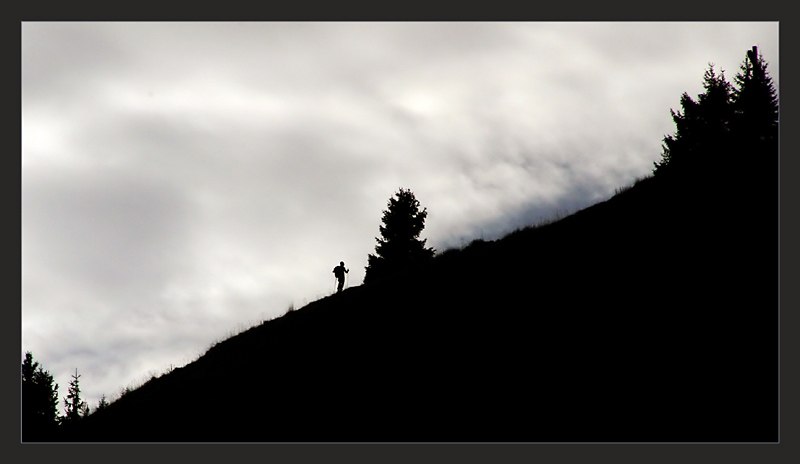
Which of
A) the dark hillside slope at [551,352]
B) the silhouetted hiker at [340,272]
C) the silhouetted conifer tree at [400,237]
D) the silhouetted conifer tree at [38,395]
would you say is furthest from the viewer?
the silhouetted conifer tree at [38,395]

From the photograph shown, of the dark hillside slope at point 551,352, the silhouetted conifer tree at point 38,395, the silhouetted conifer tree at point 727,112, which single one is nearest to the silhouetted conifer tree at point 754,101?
the silhouetted conifer tree at point 727,112

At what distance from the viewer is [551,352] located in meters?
11.0

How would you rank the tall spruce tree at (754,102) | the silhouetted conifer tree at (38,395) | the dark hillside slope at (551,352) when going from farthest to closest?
1. the silhouetted conifer tree at (38,395)
2. the tall spruce tree at (754,102)
3. the dark hillside slope at (551,352)

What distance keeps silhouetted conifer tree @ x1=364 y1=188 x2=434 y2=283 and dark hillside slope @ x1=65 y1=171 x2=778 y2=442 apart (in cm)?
1850

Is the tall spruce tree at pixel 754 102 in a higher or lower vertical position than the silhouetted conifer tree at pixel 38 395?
higher

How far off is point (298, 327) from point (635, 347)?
497 inches

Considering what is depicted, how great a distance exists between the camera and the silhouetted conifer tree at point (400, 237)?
37281 mm

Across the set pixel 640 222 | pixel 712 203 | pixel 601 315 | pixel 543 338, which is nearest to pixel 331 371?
pixel 543 338

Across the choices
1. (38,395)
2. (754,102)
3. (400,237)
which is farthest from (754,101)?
(38,395)

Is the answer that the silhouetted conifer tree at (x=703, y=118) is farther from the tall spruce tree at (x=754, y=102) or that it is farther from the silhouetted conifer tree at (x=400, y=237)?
the silhouetted conifer tree at (x=400, y=237)

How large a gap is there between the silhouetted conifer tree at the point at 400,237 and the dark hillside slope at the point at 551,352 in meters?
18.5

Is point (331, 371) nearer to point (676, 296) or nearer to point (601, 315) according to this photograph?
point (601, 315)

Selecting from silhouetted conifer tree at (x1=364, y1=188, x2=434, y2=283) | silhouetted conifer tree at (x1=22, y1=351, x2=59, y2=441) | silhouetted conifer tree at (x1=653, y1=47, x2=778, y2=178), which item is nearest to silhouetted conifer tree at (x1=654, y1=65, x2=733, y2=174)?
silhouetted conifer tree at (x1=653, y1=47, x2=778, y2=178)

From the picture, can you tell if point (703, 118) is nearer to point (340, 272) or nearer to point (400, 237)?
point (400, 237)
